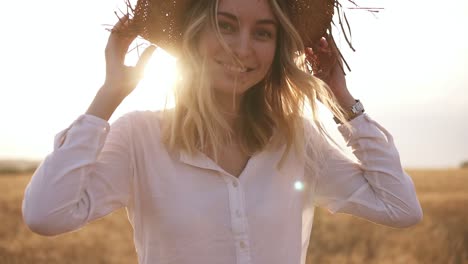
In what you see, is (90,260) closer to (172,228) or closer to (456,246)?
(456,246)

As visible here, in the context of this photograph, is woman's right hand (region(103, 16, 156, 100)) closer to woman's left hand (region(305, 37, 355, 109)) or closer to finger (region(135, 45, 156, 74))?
finger (region(135, 45, 156, 74))

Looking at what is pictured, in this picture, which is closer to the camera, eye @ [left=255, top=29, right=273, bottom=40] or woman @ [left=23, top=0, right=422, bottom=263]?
woman @ [left=23, top=0, right=422, bottom=263]

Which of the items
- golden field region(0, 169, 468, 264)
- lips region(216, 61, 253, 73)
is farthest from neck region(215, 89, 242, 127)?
golden field region(0, 169, 468, 264)

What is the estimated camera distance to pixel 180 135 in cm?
239

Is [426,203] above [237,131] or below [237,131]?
below

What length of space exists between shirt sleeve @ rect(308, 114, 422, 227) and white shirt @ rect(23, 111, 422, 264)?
12 cm

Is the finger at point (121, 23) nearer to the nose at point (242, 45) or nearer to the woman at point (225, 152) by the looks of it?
the woman at point (225, 152)

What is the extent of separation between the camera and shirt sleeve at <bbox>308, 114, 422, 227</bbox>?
8.43 feet

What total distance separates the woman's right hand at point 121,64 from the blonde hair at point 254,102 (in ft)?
0.64

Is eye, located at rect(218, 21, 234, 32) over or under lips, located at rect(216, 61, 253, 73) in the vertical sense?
over

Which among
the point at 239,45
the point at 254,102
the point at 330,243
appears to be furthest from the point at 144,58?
the point at 330,243

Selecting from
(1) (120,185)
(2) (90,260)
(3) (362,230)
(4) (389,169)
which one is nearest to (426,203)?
(3) (362,230)

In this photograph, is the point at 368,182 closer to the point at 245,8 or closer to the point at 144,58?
the point at 245,8

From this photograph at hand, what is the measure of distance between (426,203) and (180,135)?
30.6ft
